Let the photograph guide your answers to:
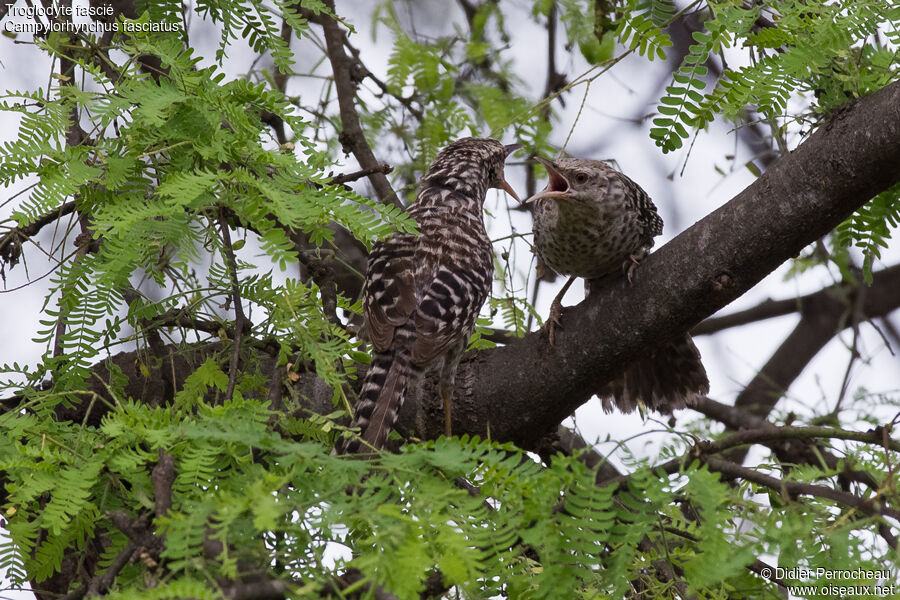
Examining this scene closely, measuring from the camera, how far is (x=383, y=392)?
3.48 m

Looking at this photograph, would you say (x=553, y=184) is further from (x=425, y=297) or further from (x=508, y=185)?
(x=425, y=297)

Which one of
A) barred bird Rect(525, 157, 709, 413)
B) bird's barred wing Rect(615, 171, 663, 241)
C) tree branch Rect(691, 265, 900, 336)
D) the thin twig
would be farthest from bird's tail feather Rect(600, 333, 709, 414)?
the thin twig

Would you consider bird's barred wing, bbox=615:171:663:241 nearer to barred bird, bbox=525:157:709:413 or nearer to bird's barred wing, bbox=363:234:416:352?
barred bird, bbox=525:157:709:413

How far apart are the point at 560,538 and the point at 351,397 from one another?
1.57 meters

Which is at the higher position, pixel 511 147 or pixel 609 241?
pixel 511 147

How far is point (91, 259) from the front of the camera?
2.95 meters

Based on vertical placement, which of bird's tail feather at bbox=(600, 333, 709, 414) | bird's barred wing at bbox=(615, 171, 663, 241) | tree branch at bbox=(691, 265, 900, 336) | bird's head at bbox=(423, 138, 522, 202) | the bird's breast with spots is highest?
tree branch at bbox=(691, 265, 900, 336)

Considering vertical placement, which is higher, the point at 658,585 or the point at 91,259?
the point at 91,259

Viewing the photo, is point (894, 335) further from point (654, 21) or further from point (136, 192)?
point (136, 192)

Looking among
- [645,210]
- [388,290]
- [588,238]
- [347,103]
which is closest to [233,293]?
[388,290]

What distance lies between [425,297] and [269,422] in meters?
1.10

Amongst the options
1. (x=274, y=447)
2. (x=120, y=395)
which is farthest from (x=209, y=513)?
(x=120, y=395)

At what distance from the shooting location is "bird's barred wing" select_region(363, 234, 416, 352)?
3740 mm

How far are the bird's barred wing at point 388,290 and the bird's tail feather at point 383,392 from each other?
0.16ft
